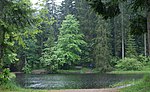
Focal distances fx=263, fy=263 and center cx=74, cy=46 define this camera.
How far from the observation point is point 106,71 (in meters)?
44.0

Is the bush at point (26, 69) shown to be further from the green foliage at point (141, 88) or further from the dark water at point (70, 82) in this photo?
the green foliage at point (141, 88)

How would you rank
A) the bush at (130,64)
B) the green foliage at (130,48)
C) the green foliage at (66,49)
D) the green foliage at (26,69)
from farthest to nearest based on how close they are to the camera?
the green foliage at (130,48) < the green foliage at (26,69) < the green foliage at (66,49) < the bush at (130,64)

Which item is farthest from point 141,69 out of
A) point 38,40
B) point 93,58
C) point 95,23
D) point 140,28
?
point 140,28

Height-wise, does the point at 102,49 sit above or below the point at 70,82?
above

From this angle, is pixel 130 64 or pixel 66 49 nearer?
pixel 130 64

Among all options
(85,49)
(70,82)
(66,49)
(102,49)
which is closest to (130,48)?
(102,49)

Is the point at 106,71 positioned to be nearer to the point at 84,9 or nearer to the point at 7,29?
the point at 84,9

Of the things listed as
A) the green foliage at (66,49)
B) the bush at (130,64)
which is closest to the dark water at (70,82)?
the bush at (130,64)

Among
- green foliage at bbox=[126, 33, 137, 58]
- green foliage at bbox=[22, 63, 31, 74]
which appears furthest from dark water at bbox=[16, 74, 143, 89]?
green foliage at bbox=[126, 33, 137, 58]

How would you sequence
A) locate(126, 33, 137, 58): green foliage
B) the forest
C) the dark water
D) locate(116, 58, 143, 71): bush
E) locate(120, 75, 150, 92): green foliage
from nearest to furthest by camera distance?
locate(120, 75, 150, 92): green foliage
the dark water
locate(116, 58, 143, 71): bush
the forest
locate(126, 33, 137, 58): green foliage

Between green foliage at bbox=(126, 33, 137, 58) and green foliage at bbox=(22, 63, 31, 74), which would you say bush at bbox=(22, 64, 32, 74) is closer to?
green foliage at bbox=(22, 63, 31, 74)

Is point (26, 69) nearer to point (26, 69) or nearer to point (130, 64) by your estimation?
point (26, 69)

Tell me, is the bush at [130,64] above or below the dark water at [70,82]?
above

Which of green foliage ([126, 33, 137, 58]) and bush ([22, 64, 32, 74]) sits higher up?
green foliage ([126, 33, 137, 58])
